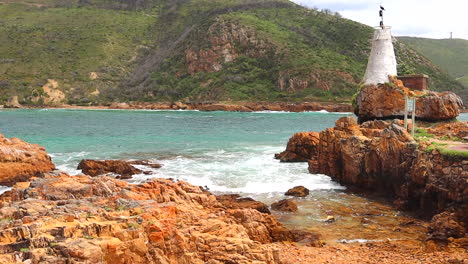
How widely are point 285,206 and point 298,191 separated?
2305mm

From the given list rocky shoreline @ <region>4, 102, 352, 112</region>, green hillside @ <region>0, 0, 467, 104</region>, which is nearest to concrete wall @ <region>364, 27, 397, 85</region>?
rocky shoreline @ <region>4, 102, 352, 112</region>

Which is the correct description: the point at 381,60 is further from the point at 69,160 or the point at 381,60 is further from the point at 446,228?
the point at 69,160

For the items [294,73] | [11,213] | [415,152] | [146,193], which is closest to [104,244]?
[11,213]

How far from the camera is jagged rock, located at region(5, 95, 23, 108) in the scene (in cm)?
8725

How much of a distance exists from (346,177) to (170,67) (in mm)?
91122

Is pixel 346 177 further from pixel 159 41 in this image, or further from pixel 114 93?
pixel 159 41

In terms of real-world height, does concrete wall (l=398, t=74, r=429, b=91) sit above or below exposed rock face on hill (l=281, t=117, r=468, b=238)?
above

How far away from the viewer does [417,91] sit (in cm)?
2806

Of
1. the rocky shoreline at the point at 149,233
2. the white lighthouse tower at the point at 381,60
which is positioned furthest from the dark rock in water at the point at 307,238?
the white lighthouse tower at the point at 381,60

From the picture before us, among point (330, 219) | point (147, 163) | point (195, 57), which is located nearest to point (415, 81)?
point (147, 163)

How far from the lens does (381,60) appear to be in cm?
2902

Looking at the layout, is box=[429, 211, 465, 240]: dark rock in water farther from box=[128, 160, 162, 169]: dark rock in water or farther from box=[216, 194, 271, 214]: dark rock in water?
box=[128, 160, 162, 169]: dark rock in water

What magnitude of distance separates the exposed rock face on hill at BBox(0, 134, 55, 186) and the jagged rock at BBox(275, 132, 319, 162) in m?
12.3

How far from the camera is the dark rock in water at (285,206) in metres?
14.1
